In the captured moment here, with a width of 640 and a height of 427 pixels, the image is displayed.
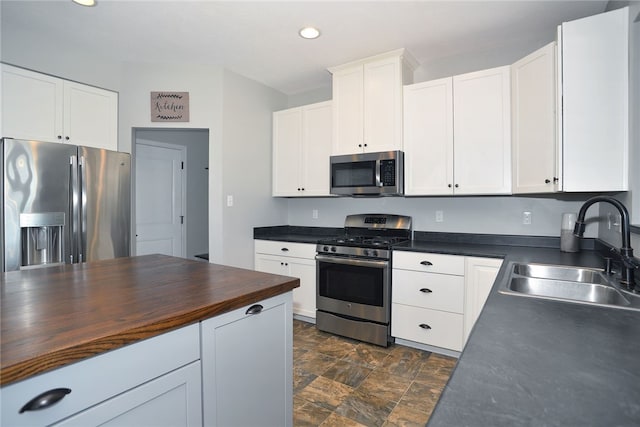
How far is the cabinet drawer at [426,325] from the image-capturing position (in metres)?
2.58

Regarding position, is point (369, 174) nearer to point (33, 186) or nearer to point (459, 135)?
point (459, 135)

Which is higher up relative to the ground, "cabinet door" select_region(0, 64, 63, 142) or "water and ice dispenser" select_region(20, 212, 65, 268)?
"cabinet door" select_region(0, 64, 63, 142)

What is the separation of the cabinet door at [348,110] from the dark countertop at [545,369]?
2.32 meters

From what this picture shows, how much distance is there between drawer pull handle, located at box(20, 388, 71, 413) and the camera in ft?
2.39

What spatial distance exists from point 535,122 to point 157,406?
2.67 meters

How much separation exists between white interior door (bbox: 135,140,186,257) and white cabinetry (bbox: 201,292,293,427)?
145 inches

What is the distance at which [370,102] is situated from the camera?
3.10 meters

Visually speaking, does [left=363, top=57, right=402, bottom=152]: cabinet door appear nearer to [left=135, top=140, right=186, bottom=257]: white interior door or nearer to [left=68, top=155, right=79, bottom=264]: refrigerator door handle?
[left=68, top=155, right=79, bottom=264]: refrigerator door handle

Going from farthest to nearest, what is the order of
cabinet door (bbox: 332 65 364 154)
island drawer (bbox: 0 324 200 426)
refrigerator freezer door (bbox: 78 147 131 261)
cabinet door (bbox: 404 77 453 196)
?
cabinet door (bbox: 332 65 364 154) → cabinet door (bbox: 404 77 453 196) → refrigerator freezer door (bbox: 78 147 131 261) → island drawer (bbox: 0 324 200 426)

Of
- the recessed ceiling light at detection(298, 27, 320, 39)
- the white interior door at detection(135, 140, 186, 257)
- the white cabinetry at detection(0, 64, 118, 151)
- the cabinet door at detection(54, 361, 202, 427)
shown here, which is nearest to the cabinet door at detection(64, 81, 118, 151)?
the white cabinetry at detection(0, 64, 118, 151)

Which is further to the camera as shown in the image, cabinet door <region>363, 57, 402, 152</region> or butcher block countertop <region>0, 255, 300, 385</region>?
cabinet door <region>363, 57, 402, 152</region>

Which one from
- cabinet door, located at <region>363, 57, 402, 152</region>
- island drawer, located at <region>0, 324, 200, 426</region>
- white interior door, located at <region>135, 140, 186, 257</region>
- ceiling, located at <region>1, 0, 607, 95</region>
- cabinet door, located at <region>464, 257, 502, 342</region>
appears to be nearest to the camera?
island drawer, located at <region>0, 324, 200, 426</region>

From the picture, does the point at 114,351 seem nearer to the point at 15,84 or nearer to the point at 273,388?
the point at 273,388

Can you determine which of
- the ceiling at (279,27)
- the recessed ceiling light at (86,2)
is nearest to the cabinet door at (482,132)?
the ceiling at (279,27)
